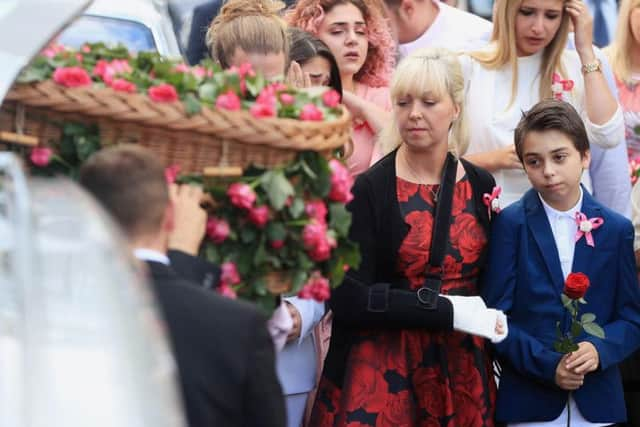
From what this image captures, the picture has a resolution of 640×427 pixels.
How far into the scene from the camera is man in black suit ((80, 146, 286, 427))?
10.8 ft

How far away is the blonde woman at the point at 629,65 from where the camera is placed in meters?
7.41

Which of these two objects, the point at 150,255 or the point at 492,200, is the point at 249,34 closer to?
the point at 492,200

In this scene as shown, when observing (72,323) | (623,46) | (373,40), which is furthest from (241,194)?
(623,46)

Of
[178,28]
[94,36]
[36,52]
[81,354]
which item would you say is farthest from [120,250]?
[178,28]

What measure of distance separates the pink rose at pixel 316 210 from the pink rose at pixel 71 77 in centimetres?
72

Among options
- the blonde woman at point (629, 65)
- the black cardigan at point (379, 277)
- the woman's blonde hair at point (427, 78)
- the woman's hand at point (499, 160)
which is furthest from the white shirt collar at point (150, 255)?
the blonde woman at point (629, 65)

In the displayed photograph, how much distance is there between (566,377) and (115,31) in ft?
9.53

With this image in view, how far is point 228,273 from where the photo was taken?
423cm

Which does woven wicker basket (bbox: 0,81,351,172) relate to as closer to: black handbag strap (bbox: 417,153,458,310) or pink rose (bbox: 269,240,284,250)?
pink rose (bbox: 269,240,284,250)

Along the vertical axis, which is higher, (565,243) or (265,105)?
(265,105)

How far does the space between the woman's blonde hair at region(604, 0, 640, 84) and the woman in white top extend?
0.80 metres

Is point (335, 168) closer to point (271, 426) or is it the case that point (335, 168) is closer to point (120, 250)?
point (271, 426)

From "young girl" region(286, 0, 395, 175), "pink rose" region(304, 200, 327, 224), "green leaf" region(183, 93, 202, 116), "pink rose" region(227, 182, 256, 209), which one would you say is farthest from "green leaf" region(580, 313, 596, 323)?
"green leaf" region(183, 93, 202, 116)

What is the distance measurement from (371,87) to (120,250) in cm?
470
